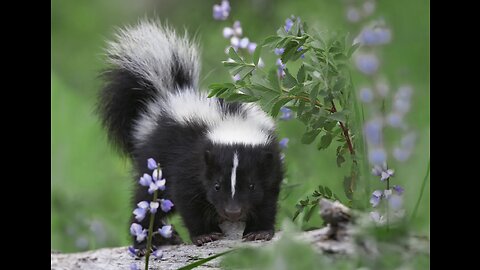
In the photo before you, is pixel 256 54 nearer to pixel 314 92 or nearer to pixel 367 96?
pixel 314 92

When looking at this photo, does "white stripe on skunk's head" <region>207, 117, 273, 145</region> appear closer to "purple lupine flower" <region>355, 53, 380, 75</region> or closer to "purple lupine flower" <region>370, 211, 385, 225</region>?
"purple lupine flower" <region>355, 53, 380, 75</region>

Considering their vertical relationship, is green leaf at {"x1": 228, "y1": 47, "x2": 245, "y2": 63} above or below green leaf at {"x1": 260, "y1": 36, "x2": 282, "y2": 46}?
below

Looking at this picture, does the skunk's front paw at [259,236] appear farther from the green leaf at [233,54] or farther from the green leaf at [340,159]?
the green leaf at [233,54]

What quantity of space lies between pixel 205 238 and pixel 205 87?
176 cm

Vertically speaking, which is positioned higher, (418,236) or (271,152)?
(271,152)

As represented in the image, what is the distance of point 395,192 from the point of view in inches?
165

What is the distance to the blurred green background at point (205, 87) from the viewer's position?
6.81 meters

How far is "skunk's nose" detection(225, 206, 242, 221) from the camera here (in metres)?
4.85

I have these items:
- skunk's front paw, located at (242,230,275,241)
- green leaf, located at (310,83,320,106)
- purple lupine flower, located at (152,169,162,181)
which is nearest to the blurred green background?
skunk's front paw, located at (242,230,275,241)

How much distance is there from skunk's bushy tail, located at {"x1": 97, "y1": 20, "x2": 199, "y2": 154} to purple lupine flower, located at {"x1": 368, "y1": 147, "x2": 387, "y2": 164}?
6.81ft

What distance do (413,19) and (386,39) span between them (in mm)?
4538

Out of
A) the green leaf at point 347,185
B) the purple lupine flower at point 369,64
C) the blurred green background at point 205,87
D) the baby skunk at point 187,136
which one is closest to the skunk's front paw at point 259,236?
the baby skunk at point 187,136
